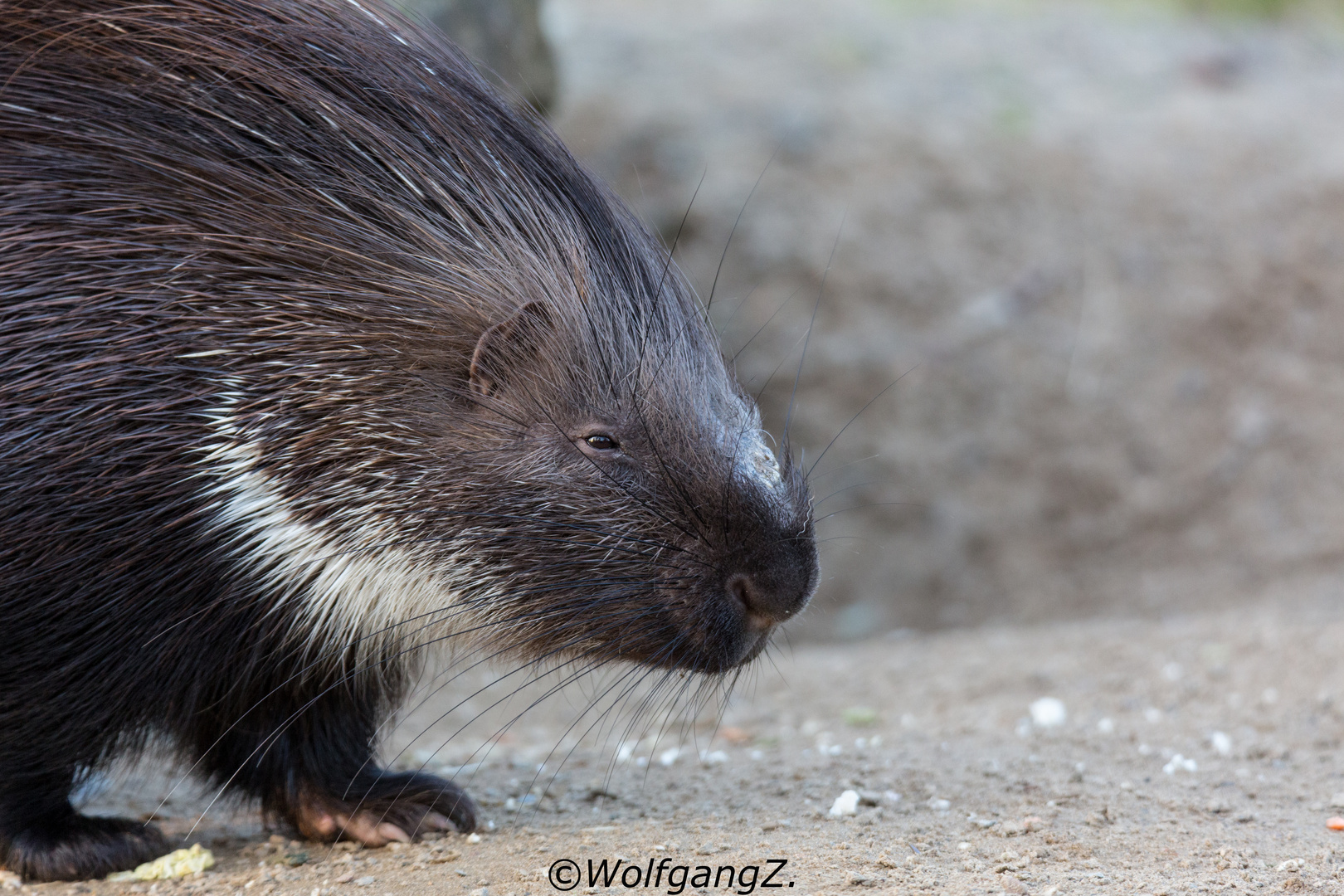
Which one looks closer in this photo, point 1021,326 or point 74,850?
point 74,850

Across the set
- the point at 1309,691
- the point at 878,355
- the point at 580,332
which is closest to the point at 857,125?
the point at 878,355

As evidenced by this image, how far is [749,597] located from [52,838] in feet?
5.10

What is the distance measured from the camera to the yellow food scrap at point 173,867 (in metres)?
2.69

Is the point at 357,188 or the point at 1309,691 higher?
the point at 357,188

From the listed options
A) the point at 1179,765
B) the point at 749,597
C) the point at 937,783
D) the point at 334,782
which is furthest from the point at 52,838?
the point at 1179,765

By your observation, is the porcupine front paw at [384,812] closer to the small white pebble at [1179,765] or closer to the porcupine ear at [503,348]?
the porcupine ear at [503,348]

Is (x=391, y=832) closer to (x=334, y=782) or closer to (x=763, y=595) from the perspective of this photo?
(x=334, y=782)

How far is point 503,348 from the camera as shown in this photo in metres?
2.56

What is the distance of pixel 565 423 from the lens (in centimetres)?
257

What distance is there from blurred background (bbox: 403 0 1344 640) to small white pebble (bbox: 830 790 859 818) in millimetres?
3549

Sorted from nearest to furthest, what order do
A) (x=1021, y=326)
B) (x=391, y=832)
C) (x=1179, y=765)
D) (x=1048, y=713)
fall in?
(x=391, y=832)
(x=1179, y=765)
(x=1048, y=713)
(x=1021, y=326)

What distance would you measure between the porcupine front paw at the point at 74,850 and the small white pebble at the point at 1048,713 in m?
2.71

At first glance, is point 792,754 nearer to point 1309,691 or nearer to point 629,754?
point 629,754

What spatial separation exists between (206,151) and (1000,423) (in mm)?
5107
